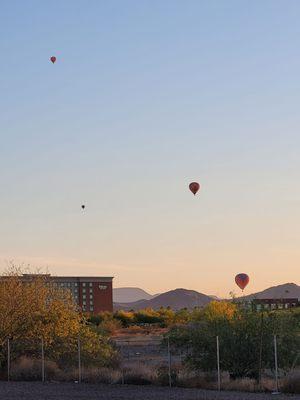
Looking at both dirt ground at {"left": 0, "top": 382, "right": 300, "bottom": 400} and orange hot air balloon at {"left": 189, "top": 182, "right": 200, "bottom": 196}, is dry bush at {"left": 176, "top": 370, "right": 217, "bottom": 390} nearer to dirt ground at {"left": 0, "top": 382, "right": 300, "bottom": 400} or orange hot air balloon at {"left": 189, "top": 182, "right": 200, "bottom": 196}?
dirt ground at {"left": 0, "top": 382, "right": 300, "bottom": 400}

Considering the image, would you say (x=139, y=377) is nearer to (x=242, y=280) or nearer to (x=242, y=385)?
(x=242, y=385)

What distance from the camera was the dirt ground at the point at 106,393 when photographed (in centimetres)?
2783

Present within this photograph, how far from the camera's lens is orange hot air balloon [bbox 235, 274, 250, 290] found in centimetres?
6994

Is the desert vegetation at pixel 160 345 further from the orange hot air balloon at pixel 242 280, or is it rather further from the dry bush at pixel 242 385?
the orange hot air balloon at pixel 242 280

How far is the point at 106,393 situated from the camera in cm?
2989

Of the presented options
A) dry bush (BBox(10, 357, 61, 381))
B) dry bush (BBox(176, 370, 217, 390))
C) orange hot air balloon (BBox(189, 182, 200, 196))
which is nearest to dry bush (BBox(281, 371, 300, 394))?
dry bush (BBox(176, 370, 217, 390))

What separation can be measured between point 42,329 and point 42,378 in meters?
4.56

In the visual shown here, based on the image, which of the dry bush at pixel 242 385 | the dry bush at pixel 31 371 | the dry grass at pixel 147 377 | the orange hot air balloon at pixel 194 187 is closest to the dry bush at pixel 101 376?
the dry grass at pixel 147 377

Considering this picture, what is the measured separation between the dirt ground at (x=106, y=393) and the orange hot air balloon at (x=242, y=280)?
37.6m

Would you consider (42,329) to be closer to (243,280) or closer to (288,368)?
(288,368)

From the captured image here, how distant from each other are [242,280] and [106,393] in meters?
41.8

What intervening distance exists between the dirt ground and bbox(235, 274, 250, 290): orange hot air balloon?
3763 cm

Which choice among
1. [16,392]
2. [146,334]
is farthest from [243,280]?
[16,392]

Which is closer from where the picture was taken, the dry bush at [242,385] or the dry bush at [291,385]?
Result: the dry bush at [291,385]
